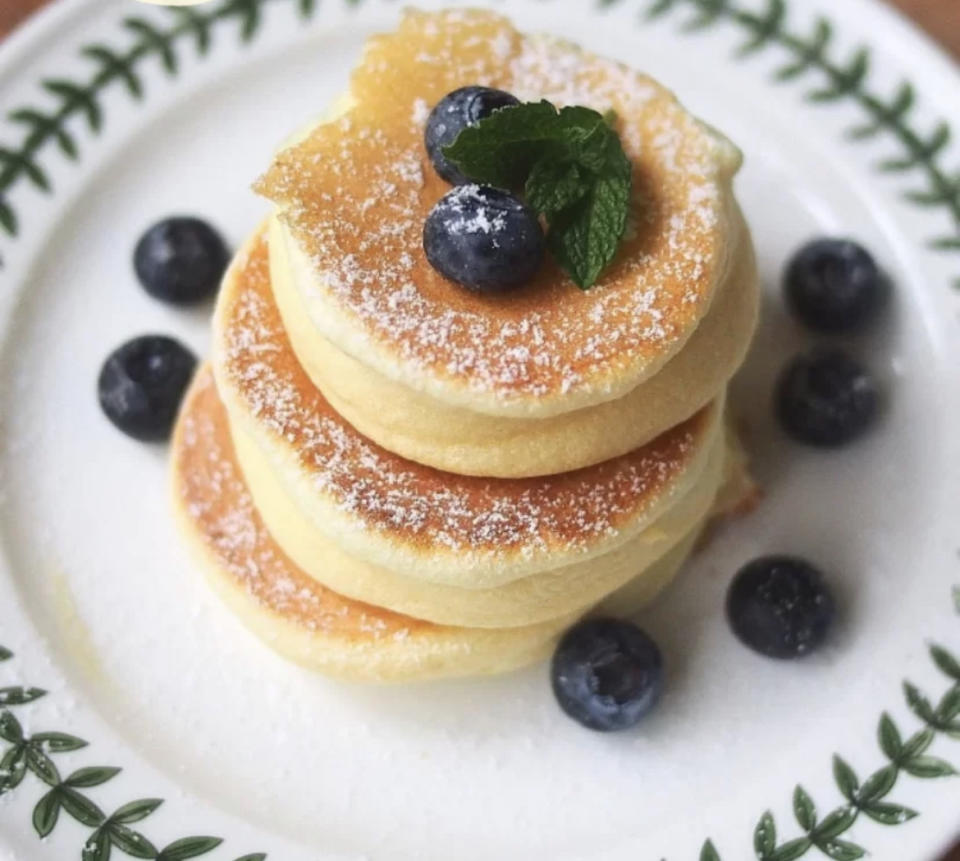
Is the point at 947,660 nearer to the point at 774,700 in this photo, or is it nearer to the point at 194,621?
the point at 774,700

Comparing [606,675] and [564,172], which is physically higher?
[564,172]

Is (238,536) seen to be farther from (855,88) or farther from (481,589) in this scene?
(855,88)

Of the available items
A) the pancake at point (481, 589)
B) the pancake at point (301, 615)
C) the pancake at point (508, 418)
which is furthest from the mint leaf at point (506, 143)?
the pancake at point (301, 615)

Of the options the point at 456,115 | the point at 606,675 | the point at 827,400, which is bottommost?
the point at 606,675

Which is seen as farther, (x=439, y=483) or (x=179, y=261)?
(x=179, y=261)

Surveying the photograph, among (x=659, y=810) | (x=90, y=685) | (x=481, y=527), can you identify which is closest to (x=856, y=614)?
(x=659, y=810)

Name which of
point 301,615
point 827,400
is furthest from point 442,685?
point 827,400
